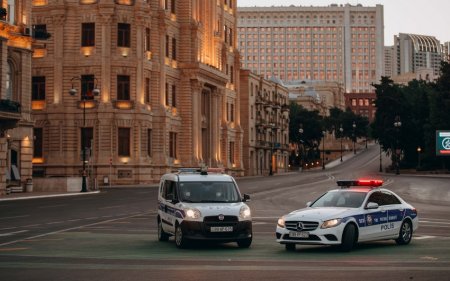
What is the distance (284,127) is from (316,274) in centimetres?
12912

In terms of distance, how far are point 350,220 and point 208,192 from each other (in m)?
4.10

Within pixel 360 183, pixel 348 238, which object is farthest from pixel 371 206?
pixel 360 183

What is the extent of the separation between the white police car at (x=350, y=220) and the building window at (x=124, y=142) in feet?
189

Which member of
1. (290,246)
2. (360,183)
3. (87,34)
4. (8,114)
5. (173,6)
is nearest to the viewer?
(290,246)

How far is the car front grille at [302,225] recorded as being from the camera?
1884cm

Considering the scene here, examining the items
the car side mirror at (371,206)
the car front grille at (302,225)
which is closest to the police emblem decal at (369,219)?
the car side mirror at (371,206)

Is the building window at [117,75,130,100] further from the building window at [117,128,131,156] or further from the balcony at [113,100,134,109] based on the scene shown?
the building window at [117,128,131,156]

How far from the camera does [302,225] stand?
18953mm

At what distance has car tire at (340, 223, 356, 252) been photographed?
1900 centimetres

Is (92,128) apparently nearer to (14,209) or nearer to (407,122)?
(14,209)

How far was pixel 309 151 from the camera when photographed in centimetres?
16288

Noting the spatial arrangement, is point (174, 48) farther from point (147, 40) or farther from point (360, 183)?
point (360, 183)

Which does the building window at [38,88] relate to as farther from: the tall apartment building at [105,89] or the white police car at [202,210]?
the white police car at [202,210]

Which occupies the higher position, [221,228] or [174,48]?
[174,48]
